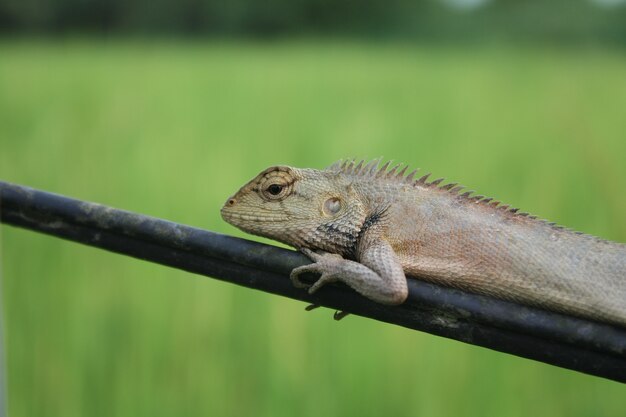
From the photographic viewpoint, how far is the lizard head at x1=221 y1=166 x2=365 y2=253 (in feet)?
3.70

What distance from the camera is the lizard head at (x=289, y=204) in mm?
1128

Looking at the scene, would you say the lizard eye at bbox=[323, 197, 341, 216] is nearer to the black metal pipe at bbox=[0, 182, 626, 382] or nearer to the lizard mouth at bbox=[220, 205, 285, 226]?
the lizard mouth at bbox=[220, 205, 285, 226]

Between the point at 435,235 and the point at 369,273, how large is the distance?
0.70 feet

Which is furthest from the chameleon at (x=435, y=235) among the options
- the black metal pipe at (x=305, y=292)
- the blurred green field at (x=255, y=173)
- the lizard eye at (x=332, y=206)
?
the blurred green field at (x=255, y=173)

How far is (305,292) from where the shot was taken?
2.92ft

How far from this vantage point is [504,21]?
4.95m

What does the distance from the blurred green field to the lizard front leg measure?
33.9 inches

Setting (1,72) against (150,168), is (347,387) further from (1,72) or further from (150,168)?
(1,72)

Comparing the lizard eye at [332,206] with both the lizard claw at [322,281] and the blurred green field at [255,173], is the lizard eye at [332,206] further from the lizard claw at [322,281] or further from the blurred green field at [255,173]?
the blurred green field at [255,173]

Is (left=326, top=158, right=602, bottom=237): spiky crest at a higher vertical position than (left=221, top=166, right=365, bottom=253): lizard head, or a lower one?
higher

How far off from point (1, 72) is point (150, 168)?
9.56ft

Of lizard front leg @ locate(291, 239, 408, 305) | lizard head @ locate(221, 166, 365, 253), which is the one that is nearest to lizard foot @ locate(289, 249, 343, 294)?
lizard front leg @ locate(291, 239, 408, 305)

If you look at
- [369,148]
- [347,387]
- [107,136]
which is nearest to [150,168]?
[107,136]

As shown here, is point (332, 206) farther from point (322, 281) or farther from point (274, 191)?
point (322, 281)
